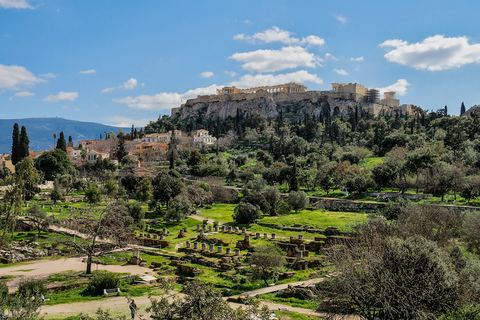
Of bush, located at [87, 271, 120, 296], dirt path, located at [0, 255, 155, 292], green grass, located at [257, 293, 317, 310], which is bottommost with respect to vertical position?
dirt path, located at [0, 255, 155, 292]

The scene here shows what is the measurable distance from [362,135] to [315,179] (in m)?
39.0

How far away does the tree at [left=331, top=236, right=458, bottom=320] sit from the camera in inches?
520

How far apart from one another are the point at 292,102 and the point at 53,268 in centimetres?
12193

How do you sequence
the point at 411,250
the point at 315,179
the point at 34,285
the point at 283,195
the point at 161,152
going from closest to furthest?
1. the point at 411,250
2. the point at 34,285
3. the point at 283,195
4. the point at 315,179
5. the point at 161,152

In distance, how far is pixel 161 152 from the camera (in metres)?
99.9

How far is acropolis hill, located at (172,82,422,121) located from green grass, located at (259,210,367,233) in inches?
3183

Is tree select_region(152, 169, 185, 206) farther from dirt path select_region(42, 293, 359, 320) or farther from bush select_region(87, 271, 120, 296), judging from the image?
dirt path select_region(42, 293, 359, 320)

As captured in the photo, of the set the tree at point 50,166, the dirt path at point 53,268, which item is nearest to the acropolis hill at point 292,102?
the tree at point 50,166

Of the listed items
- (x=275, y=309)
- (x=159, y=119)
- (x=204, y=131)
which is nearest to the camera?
(x=275, y=309)

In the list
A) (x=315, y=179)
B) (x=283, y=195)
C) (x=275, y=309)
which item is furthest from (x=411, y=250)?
(x=315, y=179)

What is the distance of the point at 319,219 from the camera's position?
41000 mm

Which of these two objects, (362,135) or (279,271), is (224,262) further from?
(362,135)

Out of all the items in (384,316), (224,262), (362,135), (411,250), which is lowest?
(224,262)

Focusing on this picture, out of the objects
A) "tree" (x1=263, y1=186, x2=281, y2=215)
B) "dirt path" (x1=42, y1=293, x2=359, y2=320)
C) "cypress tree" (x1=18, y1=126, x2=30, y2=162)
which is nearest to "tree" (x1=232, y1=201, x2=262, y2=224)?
"tree" (x1=263, y1=186, x2=281, y2=215)
